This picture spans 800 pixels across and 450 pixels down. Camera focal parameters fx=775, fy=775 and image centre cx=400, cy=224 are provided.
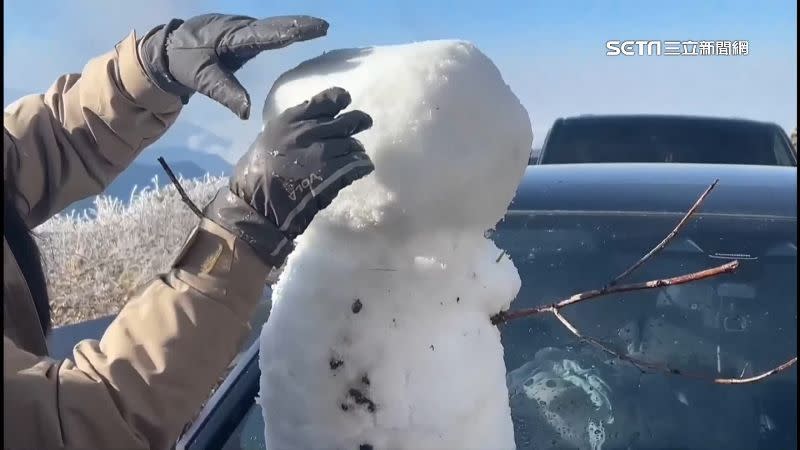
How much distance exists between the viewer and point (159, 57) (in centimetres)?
154

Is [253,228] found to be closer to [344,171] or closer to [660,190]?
[344,171]

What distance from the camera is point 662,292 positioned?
7.21ft

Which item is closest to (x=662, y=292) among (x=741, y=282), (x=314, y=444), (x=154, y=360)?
(x=741, y=282)

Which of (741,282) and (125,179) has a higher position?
(741,282)

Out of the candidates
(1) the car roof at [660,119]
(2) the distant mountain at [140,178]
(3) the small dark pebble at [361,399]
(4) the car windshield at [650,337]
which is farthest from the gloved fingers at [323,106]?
(2) the distant mountain at [140,178]

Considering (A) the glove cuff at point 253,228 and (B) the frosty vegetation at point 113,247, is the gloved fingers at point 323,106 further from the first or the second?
(B) the frosty vegetation at point 113,247

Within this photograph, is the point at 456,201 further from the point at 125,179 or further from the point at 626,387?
the point at 125,179

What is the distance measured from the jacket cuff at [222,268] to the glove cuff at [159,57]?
58cm

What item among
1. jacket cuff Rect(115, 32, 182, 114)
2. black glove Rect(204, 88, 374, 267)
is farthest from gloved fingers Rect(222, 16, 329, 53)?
jacket cuff Rect(115, 32, 182, 114)

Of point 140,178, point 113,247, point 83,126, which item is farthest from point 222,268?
point 140,178

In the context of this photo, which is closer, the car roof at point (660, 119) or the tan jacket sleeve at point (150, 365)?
the tan jacket sleeve at point (150, 365)

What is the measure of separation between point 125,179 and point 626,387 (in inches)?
251

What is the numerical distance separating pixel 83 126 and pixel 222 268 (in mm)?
809

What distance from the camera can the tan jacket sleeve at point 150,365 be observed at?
3.31 ft
